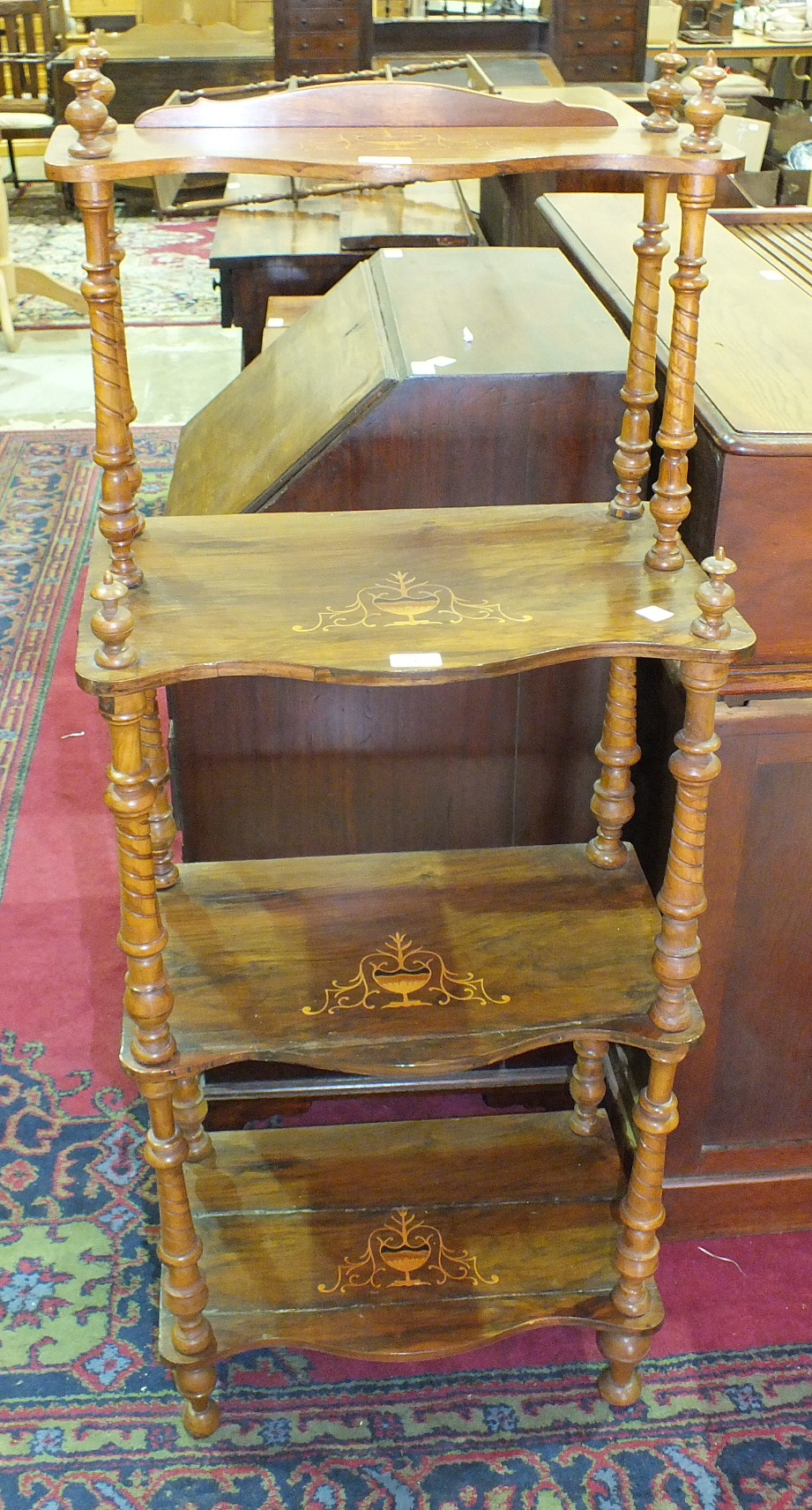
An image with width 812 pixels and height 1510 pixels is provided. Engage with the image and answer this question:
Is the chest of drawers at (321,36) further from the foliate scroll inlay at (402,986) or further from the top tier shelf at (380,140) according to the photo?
the foliate scroll inlay at (402,986)

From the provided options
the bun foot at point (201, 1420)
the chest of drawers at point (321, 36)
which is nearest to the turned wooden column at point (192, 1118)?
the bun foot at point (201, 1420)

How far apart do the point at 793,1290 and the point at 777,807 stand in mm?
763

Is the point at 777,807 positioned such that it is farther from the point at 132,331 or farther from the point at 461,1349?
the point at 132,331

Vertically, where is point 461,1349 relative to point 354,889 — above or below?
below

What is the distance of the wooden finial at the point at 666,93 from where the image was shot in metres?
1.40

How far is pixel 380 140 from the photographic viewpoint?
1367 mm

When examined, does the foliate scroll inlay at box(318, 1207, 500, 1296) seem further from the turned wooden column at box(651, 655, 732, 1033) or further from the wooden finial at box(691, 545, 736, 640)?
the wooden finial at box(691, 545, 736, 640)

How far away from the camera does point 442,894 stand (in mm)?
1788

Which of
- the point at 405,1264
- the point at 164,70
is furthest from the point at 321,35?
the point at 405,1264

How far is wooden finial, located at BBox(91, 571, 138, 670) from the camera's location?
4.26 ft

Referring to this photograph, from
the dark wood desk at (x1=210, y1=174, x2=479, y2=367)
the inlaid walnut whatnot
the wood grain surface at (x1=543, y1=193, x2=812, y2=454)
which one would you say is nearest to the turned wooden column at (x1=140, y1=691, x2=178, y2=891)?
the inlaid walnut whatnot

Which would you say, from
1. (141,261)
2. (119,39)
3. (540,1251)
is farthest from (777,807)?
(119,39)

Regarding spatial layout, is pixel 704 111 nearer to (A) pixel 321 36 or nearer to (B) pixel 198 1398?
(B) pixel 198 1398

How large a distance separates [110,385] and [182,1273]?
107cm
